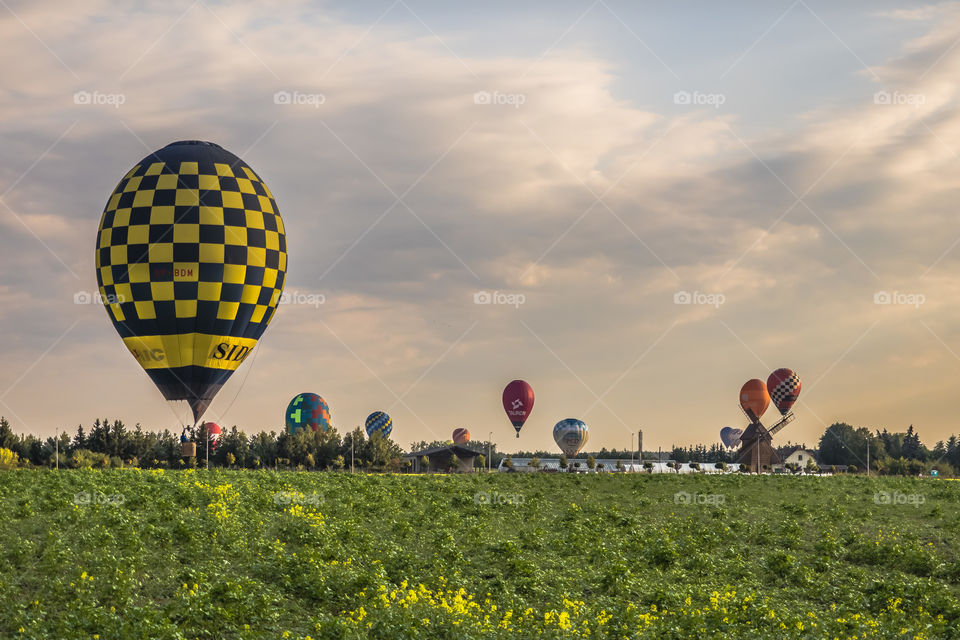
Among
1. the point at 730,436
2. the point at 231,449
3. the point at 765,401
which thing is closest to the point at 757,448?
the point at 765,401

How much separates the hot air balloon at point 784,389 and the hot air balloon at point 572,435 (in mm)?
23060

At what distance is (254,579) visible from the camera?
21531 millimetres

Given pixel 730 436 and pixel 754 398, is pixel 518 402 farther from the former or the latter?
pixel 730 436

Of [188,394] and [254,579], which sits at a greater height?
[188,394]

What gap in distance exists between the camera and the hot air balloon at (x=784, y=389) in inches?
4085

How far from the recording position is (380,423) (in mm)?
117688

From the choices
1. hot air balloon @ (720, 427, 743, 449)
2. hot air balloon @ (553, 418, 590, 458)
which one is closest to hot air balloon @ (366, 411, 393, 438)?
hot air balloon @ (553, 418, 590, 458)

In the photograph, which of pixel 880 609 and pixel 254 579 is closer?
pixel 254 579

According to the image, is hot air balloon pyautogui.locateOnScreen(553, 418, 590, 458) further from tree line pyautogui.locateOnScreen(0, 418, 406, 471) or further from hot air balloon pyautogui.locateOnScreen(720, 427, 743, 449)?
hot air balloon pyautogui.locateOnScreen(720, 427, 743, 449)

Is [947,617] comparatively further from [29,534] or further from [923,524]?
[29,534]

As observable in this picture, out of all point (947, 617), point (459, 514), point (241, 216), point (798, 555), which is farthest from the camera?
point (241, 216)

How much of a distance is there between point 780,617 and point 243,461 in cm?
5982

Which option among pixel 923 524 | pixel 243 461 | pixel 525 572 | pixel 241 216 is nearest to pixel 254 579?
pixel 525 572

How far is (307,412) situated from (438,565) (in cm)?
8029
